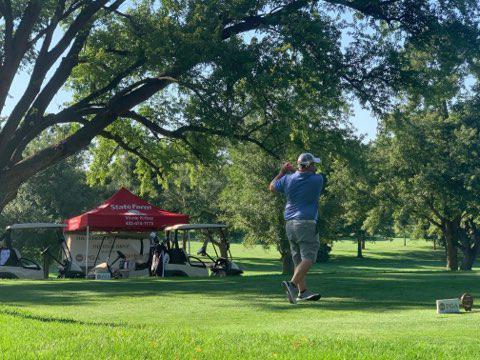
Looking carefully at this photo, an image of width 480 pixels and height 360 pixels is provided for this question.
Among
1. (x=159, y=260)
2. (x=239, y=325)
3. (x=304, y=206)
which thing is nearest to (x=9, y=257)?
(x=159, y=260)

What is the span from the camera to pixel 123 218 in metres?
27.8

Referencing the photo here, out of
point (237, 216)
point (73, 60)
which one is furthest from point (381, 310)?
point (237, 216)

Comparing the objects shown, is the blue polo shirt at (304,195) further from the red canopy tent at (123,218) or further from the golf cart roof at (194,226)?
the red canopy tent at (123,218)

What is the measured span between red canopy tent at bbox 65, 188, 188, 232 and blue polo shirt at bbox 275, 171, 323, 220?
1884cm

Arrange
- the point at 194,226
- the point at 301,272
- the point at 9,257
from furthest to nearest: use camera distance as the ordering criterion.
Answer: the point at 9,257
the point at 194,226
the point at 301,272

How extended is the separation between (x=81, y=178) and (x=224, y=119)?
32.9m

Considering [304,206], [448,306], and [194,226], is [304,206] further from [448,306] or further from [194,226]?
[194,226]

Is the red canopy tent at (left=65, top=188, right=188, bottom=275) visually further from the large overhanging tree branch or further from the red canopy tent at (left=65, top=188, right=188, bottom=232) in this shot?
the large overhanging tree branch

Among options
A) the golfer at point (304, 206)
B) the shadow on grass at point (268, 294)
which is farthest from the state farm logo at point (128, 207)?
the golfer at point (304, 206)

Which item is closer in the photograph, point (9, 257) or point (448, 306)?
point (448, 306)

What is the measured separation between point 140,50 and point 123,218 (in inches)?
359

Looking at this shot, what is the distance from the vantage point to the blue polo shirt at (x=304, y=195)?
934 centimetres

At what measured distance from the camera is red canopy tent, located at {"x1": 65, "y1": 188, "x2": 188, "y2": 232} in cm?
2739

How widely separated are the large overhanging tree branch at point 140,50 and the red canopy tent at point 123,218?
4777mm
